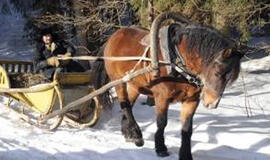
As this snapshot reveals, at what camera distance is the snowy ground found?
551cm

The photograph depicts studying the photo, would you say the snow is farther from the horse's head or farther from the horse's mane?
the horse's mane

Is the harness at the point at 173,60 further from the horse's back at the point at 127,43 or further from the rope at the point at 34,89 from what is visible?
the rope at the point at 34,89

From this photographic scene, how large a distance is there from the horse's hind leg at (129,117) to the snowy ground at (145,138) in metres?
0.11

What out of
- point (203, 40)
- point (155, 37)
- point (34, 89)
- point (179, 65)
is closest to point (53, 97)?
point (34, 89)

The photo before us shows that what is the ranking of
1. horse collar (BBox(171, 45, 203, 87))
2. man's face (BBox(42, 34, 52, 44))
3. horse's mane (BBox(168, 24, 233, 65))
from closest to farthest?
1. horse's mane (BBox(168, 24, 233, 65))
2. horse collar (BBox(171, 45, 203, 87))
3. man's face (BBox(42, 34, 52, 44))

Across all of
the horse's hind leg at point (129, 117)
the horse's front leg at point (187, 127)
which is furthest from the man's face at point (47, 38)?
the horse's front leg at point (187, 127)

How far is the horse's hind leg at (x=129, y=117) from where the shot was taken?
6.13 metres

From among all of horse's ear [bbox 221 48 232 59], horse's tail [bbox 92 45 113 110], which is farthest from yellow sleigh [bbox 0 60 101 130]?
horse's ear [bbox 221 48 232 59]

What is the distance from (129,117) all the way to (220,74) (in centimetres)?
204

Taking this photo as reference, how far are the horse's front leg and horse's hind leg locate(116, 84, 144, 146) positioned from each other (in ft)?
2.40

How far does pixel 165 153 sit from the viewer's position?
5.60 metres

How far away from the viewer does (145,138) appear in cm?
674

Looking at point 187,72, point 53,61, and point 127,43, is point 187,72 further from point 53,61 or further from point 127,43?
point 53,61

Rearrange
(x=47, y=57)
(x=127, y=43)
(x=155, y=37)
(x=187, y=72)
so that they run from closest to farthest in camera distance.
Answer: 1. (x=187, y=72)
2. (x=155, y=37)
3. (x=127, y=43)
4. (x=47, y=57)
